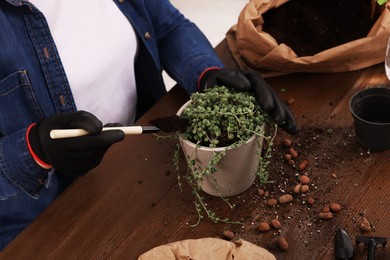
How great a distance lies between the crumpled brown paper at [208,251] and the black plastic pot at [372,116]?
13.4 inches

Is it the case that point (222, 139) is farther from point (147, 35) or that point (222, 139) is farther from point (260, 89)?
point (147, 35)

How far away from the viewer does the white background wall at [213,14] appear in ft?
9.37

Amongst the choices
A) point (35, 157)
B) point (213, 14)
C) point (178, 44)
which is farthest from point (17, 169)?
point (213, 14)

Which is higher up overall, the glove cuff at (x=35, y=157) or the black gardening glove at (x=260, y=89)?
the glove cuff at (x=35, y=157)

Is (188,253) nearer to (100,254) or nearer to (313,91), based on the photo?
(100,254)

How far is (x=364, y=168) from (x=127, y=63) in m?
0.65

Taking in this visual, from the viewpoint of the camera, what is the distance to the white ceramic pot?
2.98 feet

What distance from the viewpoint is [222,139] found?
0.92 meters

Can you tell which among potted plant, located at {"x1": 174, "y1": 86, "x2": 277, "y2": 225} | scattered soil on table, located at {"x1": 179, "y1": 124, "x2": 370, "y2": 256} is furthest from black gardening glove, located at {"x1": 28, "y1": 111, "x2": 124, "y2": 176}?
scattered soil on table, located at {"x1": 179, "y1": 124, "x2": 370, "y2": 256}

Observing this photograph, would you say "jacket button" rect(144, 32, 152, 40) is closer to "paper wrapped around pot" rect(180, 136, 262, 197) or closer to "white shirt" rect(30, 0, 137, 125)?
"white shirt" rect(30, 0, 137, 125)

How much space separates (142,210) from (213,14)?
2.19 meters

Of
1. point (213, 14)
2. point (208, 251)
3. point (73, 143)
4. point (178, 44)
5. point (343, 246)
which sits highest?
point (73, 143)

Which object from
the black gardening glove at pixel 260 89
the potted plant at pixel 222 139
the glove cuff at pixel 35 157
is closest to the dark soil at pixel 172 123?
the potted plant at pixel 222 139

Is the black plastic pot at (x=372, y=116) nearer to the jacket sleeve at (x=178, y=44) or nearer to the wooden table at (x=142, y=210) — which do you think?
the wooden table at (x=142, y=210)
